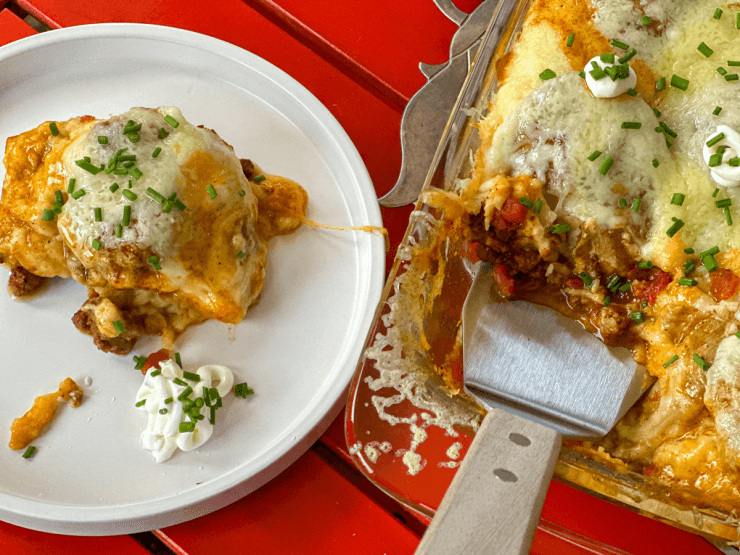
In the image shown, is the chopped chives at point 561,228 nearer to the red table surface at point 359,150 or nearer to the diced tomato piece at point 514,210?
the diced tomato piece at point 514,210

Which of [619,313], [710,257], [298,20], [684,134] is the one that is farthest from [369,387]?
[298,20]

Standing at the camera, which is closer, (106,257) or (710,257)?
(710,257)

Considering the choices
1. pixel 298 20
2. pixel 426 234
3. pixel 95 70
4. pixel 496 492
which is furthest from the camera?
pixel 298 20

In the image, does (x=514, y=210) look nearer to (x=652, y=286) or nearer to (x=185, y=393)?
(x=652, y=286)

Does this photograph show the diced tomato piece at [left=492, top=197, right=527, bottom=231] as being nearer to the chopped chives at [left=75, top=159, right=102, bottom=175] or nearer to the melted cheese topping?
the melted cheese topping

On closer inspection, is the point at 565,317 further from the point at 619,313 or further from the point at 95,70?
the point at 95,70

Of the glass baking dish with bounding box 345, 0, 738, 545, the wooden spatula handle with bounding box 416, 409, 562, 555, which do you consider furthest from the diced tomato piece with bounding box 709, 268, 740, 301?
the wooden spatula handle with bounding box 416, 409, 562, 555

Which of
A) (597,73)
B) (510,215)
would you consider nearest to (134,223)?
(510,215)
